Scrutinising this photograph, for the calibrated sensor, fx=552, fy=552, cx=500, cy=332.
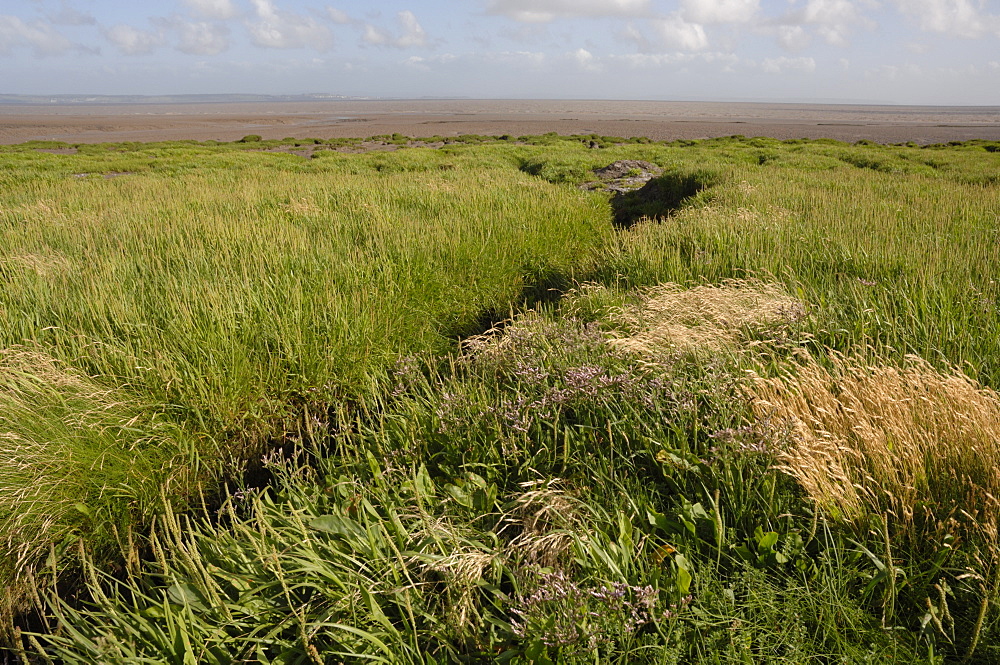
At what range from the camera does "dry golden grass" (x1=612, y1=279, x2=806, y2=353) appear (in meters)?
3.53

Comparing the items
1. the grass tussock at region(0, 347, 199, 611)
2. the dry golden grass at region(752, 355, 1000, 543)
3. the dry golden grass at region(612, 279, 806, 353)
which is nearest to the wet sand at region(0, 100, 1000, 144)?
the dry golden grass at region(612, 279, 806, 353)

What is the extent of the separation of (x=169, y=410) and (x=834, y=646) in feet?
12.8

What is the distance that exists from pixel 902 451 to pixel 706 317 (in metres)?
2.02

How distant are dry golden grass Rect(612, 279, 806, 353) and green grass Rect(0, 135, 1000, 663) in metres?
0.14

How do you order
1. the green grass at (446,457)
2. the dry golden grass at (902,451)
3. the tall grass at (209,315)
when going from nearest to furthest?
the green grass at (446,457)
the dry golden grass at (902,451)
the tall grass at (209,315)

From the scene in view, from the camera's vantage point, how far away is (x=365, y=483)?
3010mm

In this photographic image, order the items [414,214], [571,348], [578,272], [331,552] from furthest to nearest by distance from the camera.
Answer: [414,214] < [578,272] < [571,348] < [331,552]

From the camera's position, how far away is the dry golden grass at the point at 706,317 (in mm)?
3533

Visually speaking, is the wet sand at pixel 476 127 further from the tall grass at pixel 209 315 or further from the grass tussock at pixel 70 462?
the grass tussock at pixel 70 462

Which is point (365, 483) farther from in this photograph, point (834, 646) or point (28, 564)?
point (834, 646)

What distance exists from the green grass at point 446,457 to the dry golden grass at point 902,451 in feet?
0.30

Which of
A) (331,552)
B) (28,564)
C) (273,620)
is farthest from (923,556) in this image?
(28,564)

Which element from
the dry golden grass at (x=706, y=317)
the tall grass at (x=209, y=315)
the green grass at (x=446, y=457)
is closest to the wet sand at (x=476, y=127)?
the tall grass at (x=209, y=315)

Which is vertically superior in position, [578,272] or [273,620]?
[578,272]
